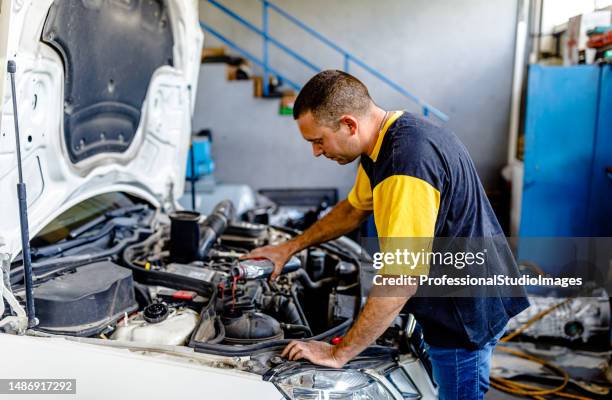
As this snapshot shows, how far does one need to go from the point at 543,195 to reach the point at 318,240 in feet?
10.6

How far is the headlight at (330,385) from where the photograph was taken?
1.54 meters

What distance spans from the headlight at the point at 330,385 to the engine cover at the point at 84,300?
2.33 feet

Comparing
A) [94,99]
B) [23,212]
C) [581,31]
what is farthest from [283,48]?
[23,212]

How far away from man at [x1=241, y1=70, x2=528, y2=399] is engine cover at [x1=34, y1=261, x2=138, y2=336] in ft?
2.23

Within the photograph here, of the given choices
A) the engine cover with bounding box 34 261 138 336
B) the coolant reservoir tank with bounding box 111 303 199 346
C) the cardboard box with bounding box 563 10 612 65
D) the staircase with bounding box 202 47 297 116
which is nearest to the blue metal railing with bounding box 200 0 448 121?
the staircase with bounding box 202 47 297 116

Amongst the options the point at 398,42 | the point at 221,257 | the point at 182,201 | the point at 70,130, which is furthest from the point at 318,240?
the point at 398,42

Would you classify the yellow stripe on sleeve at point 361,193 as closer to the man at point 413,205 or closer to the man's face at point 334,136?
the man at point 413,205

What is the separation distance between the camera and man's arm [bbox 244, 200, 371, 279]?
7.08ft

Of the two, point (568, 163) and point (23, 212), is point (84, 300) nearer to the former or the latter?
point (23, 212)

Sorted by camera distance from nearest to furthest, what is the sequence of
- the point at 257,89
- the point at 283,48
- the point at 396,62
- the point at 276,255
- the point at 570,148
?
the point at 276,255 < the point at 570,148 < the point at 283,48 < the point at 257,89 < the point at 396,62

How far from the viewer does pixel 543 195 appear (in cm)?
475

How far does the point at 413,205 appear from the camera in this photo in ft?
4.76

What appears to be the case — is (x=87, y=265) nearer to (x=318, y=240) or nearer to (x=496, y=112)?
(x=318, y=240)

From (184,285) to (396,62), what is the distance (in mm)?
5597
